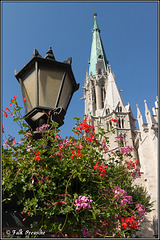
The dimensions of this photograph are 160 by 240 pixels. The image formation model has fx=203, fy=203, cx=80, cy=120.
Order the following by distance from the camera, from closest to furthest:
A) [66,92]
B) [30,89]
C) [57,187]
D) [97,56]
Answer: [57,187] → [30,89] → [66,92] → [97,56]

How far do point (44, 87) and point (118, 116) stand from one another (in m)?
44.8

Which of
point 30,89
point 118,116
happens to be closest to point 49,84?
point 30,89

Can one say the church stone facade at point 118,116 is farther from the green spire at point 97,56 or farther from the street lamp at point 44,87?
the street lamp at point 44,87

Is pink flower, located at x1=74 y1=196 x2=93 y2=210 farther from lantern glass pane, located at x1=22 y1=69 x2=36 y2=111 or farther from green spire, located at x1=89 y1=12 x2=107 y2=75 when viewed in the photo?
green spire, located at x1=89 y1=12 x2=107 y2=75

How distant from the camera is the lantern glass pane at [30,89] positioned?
11.3 feet

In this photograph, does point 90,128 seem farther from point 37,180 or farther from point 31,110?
point 37,180

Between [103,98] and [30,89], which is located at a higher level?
[103,98]

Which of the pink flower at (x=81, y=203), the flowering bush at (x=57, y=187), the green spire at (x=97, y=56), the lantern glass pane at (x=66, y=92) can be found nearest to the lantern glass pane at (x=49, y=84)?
the lantern glass pane at (x=66, y=92)

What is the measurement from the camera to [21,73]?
3727 mm

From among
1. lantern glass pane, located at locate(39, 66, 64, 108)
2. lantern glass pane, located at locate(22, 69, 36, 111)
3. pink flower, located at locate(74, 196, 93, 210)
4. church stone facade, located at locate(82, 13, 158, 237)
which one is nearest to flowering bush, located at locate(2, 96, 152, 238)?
pink flower, located at locate(74, 196, 93, 210)

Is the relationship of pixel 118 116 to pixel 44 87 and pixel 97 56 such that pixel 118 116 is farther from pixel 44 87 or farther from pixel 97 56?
pixel 44 87

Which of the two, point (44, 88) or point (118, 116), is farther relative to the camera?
point (118, 116)

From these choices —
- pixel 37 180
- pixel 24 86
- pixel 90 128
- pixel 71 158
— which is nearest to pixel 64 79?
pixel 24 86

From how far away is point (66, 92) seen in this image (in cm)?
375
